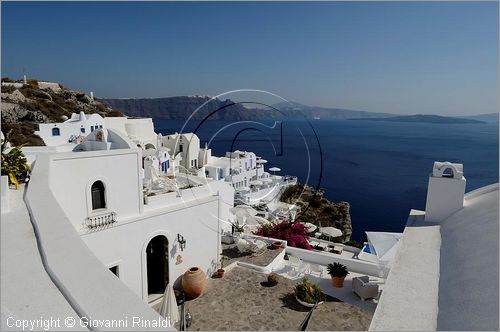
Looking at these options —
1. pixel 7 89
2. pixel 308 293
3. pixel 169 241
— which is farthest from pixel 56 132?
pixel 7 89

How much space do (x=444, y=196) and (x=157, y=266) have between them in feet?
40.2

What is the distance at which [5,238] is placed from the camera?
206 inches

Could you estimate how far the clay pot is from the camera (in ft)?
45.8

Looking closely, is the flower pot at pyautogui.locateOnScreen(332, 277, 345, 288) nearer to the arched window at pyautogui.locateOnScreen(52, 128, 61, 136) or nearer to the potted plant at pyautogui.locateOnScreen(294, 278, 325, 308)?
the potted plant at pyautogui.locateOnScreen(294, 278, 325, 308)

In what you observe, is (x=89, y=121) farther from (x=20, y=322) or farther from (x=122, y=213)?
(x=20, y=322)

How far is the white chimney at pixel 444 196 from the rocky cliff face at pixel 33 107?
107 feet

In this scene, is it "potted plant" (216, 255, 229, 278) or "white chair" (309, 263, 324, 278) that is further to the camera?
"white chair" (309, 263, 324, 278)

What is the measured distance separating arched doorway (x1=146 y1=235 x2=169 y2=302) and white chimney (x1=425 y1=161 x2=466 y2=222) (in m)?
10.9

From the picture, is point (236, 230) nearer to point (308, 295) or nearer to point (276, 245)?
point (276, 245)

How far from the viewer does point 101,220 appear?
11977 mm

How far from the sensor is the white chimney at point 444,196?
405 inches

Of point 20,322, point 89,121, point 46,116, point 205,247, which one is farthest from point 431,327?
point 46,116

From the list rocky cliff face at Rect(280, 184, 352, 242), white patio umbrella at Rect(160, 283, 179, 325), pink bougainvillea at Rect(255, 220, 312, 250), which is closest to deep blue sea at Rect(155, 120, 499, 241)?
rocky cliff face at Rect(280, 184, 352, 242)

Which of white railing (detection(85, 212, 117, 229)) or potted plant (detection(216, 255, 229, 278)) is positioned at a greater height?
white railing (detection(85, 212, 117, 229))
